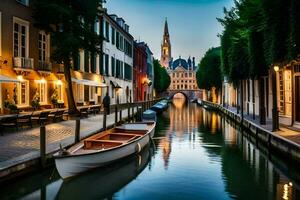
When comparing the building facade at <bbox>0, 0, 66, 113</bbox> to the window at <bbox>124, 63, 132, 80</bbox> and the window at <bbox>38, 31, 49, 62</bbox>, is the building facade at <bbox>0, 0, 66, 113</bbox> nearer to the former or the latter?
the window at <bbox>38, 31, 49, 62</bbox>

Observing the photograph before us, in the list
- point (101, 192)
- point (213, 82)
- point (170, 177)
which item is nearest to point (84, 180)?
point (101, 192)

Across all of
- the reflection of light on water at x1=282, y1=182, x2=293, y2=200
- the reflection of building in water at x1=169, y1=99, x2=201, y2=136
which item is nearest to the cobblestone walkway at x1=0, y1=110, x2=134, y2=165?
the reflection of light on water at x1=282, y1=182, x2=293, y2=200

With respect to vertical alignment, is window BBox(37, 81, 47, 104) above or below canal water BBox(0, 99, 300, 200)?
above

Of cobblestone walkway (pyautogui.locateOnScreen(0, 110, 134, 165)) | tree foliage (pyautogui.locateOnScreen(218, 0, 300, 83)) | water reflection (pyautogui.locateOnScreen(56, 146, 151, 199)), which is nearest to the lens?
water reflection (pyautogui.locateOnScreen(56, 146, 151, 199))

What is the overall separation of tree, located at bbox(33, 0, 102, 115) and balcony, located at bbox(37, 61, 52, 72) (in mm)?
835

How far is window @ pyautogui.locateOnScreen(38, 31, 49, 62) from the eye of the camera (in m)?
28.1

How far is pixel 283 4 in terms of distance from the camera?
1783 cm

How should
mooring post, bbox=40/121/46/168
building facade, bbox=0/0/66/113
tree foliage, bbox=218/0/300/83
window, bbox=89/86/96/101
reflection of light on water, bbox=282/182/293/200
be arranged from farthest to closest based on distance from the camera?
window, bbox=89/86/96/101, building facade, bbox=0/0/66/113, tree foliage, bbox=218/0/300/83, mooring post, bbox=40/121/46/168, reflection of light on water, bbox=282/182/293/200

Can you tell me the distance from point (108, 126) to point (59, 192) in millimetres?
13227

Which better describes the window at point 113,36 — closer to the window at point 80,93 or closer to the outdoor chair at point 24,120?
the window at point 80,93

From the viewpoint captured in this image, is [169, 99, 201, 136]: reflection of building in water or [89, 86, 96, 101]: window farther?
[89, 86, 96, 101]: window

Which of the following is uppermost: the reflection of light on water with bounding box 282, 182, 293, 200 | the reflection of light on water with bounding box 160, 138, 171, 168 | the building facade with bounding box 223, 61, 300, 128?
the building facade with bounding box 223, 61, 300, 128

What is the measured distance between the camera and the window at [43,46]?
28.1 metres

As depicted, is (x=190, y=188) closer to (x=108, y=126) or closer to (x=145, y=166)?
(x=145, y=166)
